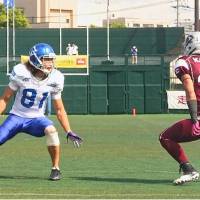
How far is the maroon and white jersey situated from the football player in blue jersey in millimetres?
1576

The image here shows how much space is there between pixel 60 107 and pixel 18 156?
3.31 metres

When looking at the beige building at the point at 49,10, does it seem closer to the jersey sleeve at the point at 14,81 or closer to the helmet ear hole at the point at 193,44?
the jersey sleeve at the point at 14,81

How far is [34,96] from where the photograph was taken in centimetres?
956

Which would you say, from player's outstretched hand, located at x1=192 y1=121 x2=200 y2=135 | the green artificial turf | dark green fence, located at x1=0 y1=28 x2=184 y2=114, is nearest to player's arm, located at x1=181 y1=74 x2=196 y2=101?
player's outstretched hand, located at x1=192 y1=121 x2=200 y2=135

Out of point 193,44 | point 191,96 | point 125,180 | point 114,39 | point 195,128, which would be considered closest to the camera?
point 191,96

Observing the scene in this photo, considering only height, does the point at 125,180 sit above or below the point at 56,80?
below

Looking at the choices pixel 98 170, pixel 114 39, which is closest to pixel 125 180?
pixel 98 170

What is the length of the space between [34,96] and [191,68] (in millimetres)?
1992

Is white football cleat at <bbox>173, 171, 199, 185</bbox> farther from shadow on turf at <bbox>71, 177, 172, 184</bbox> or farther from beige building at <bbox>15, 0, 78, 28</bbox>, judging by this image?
beige building at <bbox>15, 0, 78, 28</bbox>

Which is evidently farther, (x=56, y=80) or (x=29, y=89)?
(x=56, y=80)

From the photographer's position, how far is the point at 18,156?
12.9 m

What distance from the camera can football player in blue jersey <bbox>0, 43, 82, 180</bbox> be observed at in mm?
9483

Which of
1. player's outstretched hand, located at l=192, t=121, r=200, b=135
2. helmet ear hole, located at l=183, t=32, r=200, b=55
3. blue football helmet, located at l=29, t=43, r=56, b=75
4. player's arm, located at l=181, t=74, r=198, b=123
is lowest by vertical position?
player's outstretched hand, located at l=192, t=121, r=200, b=135

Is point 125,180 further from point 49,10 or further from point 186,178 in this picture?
point 49,10
